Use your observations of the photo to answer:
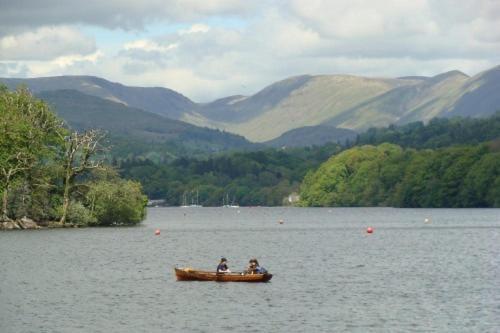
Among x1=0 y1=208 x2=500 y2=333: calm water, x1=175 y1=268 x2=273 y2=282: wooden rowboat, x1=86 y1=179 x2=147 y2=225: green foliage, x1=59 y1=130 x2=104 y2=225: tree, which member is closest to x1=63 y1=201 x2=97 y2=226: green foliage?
x1=59 y1=130 x2=104 y2=225: tree

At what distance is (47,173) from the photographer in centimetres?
14650

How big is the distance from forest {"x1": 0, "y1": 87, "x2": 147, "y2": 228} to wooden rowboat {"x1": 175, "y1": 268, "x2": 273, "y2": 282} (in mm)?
63828

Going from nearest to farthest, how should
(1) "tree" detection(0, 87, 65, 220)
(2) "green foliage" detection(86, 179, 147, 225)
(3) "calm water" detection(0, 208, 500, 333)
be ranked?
(3) "calm water" detection(0, 208, 500, 333) → (1) "tree" detection(0, 87, 65, 220) → (2) "green foliage" detection(86, 179, 147, 225)

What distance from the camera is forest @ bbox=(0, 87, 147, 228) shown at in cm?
14212

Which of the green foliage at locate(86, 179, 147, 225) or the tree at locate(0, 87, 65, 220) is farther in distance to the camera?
the green foliage at locate(86, 179, 147, 225)

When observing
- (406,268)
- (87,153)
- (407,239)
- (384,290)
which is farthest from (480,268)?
(87,153)

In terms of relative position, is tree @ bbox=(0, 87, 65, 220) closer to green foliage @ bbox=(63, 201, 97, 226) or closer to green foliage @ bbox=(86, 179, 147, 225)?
green foliage @ bbox=(63, 201, 97, 226)

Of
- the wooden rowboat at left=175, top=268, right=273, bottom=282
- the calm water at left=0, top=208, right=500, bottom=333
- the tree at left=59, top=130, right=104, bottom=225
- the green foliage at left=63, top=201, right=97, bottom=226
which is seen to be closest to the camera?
the calm water at left=0, top=208, right=500, bottom=333

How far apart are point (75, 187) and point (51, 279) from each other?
6593cm

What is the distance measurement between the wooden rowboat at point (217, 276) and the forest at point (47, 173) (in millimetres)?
63828

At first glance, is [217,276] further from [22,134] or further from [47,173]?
[47,173]

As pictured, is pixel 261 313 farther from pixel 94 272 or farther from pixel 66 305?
pixel 94 272

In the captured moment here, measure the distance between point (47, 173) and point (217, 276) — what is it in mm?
70601

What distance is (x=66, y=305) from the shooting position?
6856 centimetres
